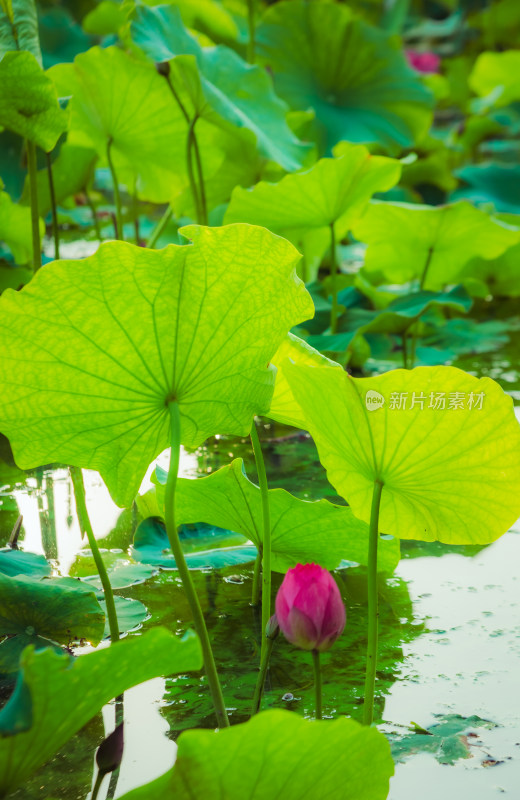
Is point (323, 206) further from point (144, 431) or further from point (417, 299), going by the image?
point (144, 431)

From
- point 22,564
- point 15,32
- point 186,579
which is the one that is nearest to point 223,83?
point 15,32

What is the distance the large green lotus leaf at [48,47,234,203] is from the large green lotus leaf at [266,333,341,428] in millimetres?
732

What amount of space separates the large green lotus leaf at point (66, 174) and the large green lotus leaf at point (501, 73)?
2137mm

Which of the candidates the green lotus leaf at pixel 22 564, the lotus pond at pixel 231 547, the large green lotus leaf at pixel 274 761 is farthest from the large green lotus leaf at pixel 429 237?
the large green lotus leaf at pixel 274 761

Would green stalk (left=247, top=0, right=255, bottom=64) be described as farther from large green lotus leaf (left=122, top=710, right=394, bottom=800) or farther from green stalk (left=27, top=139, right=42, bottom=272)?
large green lotus leaf (left=122, top=710, right=394, bottom=800)

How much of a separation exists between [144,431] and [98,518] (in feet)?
1.17

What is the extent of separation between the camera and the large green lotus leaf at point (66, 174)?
137 centimetres

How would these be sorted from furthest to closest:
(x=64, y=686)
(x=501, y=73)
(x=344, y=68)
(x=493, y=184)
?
(x=501, y=73) < (x=493, y=184) < (x=344, y=68) < (x=64, y=686)

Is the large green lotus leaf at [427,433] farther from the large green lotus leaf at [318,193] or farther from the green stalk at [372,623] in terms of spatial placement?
the large green lotus leaf at [318,193]

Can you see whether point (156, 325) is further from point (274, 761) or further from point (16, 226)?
point (16, 226)

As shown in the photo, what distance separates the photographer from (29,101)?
788 millimetres

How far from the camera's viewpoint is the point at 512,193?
7.95 ft

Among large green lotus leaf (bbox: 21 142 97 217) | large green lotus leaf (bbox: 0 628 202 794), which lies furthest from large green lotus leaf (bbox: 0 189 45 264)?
large green lotus leaf (bbox: 0 628 202 794)

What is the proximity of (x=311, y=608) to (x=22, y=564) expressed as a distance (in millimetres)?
Answer: 313
